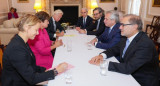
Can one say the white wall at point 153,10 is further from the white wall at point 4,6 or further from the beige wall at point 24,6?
the white wall at point 4,6

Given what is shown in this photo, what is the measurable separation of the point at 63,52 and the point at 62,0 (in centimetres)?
708

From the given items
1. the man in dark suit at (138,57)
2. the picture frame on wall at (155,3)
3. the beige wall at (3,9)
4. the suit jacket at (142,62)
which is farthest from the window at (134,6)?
the beige wall at (3,9)

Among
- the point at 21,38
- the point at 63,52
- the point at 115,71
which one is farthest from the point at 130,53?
the point at 21,38

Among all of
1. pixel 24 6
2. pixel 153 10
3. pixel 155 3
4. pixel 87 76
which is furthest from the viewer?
pixel 24 6

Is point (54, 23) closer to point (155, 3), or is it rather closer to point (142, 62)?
point (142, 62)

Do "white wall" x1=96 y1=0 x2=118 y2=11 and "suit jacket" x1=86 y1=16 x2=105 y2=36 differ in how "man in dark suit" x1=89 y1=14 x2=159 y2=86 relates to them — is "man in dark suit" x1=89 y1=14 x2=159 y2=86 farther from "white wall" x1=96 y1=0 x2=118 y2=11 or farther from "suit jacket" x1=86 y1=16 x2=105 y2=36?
"white wall" x1=96 y1=0 x2=118 y2=11

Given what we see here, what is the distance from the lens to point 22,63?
57.0 inches

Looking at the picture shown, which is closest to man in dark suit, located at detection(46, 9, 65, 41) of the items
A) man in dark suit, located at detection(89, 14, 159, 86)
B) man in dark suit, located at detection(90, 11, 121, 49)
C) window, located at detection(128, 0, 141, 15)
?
man in dark suit, located at detection(90, 11, 121, 49)

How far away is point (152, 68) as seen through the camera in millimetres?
1859

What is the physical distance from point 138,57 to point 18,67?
1258 mm

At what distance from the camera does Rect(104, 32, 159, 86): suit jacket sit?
1.69 m

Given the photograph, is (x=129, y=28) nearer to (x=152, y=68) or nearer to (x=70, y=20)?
(x=152, y=68)

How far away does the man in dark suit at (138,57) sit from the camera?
1694 mm

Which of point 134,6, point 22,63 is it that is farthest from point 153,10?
point 22,63
